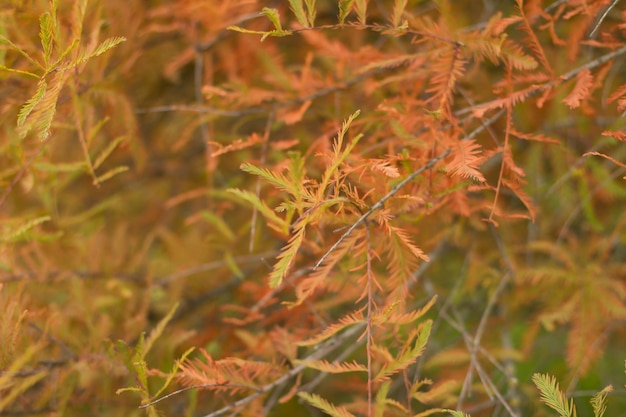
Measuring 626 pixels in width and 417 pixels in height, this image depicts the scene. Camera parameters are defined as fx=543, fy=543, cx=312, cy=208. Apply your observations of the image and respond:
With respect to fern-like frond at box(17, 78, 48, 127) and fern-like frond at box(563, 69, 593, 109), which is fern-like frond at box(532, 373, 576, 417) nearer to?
fern-like frond at box(563, 69, 593, 109)

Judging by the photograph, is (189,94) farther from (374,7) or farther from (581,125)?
(581,125)

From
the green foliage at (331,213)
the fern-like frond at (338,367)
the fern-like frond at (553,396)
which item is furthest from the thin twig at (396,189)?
the fern-like frond at (553,396)

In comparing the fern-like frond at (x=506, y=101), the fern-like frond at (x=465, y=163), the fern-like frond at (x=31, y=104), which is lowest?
the fern-like frond at (x=465, y=163)

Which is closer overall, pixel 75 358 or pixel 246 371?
pixel 246 371

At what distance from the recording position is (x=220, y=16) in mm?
1007

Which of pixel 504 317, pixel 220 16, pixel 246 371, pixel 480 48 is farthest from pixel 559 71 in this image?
pixel 246 371

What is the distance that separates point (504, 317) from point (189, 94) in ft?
3.03

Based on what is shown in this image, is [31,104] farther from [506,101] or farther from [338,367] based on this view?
[506,101]

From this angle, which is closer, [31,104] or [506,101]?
[31,104]

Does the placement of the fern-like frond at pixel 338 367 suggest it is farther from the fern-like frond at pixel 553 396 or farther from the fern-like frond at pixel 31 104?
the fern-like frond at pixel 31 104

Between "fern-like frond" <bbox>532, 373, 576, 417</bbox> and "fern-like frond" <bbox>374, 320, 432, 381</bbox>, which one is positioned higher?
"fern-like frond" <bbox>374, 320, 432, 381</bbox>

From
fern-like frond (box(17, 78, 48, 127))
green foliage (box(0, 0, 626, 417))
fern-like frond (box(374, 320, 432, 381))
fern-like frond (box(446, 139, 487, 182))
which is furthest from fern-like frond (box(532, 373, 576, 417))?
fern-like frond (box(17, 78, 48, 127))

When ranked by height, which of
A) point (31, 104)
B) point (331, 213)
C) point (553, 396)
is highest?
point (31, 104)

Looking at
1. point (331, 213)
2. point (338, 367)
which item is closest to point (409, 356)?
point (338, 367)
